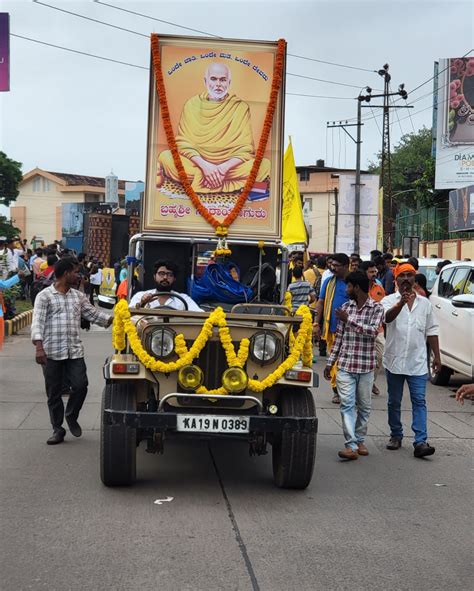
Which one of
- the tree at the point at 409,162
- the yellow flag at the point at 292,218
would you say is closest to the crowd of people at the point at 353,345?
the yellow flag at the point at 292,218

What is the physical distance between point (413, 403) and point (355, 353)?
0.82m

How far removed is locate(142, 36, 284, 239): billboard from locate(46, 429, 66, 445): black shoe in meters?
2.12

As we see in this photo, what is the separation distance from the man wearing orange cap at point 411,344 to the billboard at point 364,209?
21.2m

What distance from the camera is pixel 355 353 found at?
797cm

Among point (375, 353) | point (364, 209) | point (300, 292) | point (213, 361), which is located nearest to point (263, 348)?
point (213, 361)

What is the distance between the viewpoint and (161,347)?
6410 mm

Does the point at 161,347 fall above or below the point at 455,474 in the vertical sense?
above

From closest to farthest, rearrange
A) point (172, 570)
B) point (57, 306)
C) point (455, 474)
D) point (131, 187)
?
1. point (172, 570)
2. point (455, 474)
3. point (57, 306)
4. point (131, 187)

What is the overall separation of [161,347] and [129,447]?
773 mm

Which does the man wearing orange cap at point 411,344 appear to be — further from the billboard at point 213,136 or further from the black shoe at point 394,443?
the billboard at point 213,136

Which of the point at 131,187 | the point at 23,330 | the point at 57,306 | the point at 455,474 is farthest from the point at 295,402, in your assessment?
the point at 131,187

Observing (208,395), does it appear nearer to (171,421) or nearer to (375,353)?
(171,421)

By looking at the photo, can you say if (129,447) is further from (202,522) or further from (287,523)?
(287,523)

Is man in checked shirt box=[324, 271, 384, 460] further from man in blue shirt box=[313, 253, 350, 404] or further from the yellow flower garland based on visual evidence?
man in blue shirt box=[313, 253, 350, 404]
